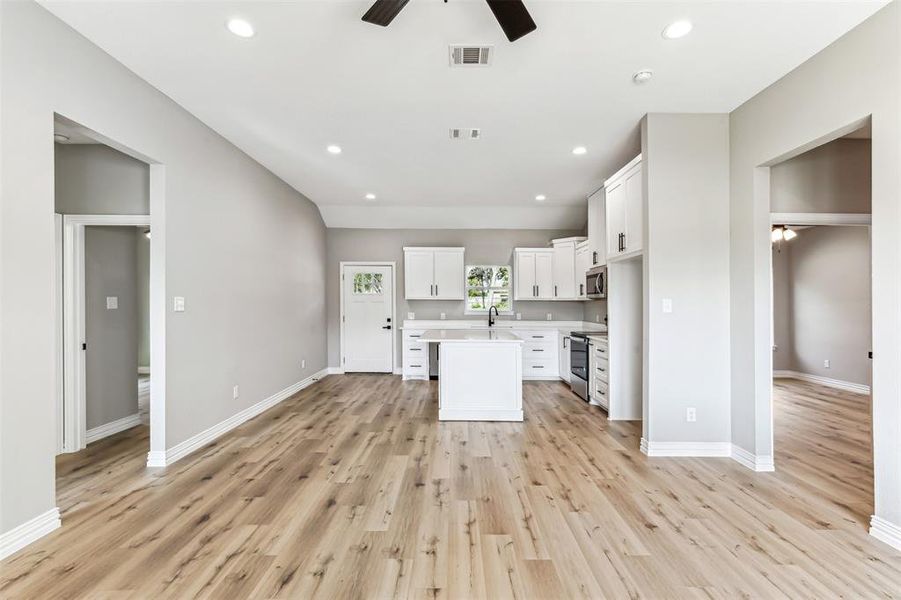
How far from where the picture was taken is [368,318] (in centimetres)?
712

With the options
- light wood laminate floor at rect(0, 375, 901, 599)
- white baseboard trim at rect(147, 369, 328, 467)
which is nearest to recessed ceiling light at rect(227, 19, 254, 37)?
light wood laminate floor at rect(0, 375, 901, 599)

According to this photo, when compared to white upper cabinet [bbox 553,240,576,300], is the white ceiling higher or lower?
higher

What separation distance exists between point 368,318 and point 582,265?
3804 millimetres

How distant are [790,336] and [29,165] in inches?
355

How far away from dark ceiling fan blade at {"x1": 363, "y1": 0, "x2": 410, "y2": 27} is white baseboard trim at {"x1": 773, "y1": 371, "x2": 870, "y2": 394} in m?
7.23

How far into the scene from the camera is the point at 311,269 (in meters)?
6.26

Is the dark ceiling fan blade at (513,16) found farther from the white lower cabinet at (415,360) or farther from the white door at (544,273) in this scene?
the white lower cabinet at (415,360)

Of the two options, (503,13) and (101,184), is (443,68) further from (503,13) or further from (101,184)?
(101,184)

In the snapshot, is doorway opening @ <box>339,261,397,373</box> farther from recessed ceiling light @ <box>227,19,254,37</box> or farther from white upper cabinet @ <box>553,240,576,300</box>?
recessed ceiling light @ <box>227,19,254,37</box>

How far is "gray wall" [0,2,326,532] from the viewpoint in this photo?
6.53 ft

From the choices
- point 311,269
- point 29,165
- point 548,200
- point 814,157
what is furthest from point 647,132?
point 311,269

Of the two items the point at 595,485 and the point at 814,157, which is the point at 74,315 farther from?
the point at 814,157

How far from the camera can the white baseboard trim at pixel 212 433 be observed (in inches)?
119

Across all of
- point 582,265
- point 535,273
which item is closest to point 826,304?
point 582,265
